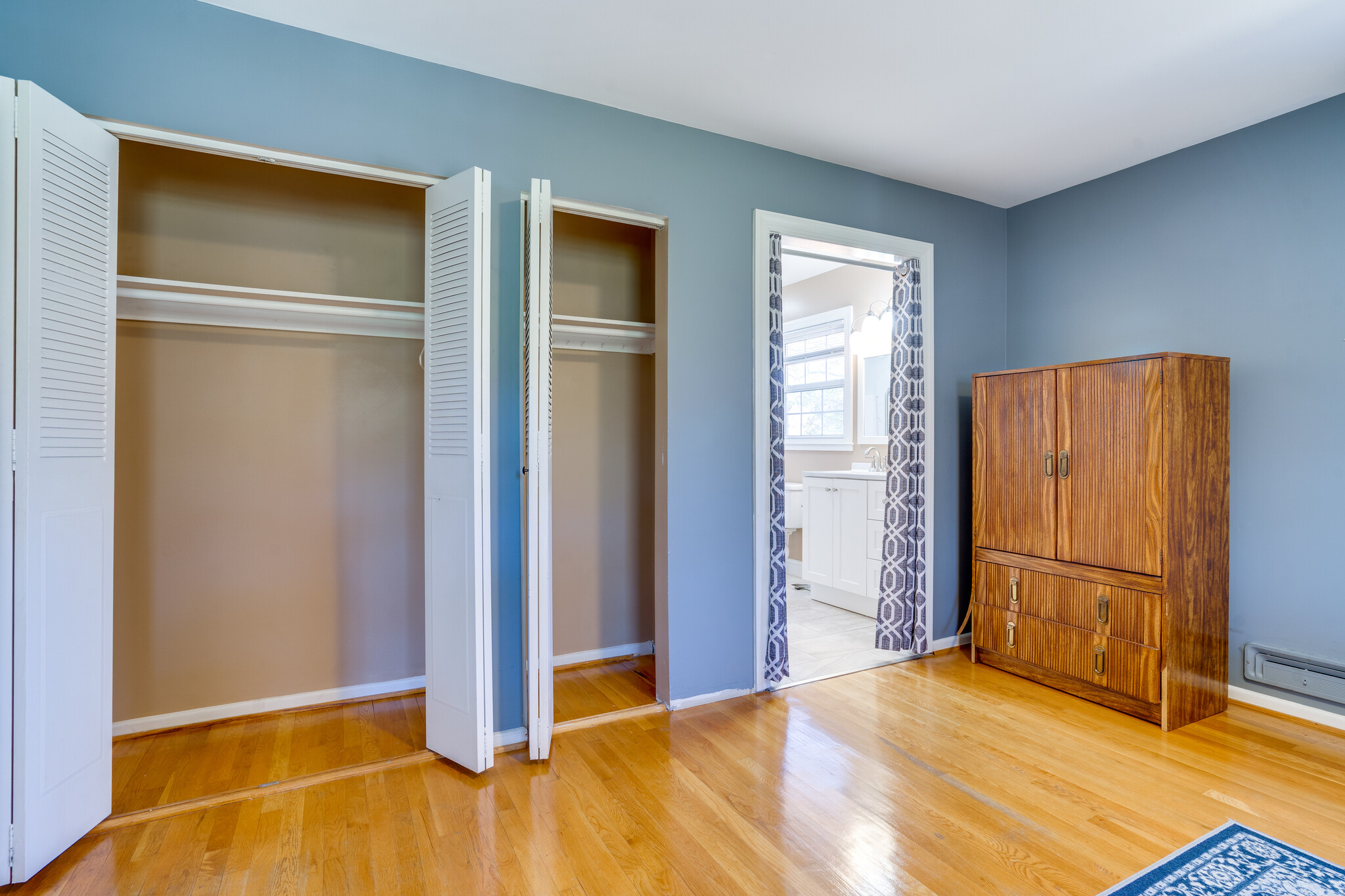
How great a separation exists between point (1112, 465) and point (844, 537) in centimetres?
182

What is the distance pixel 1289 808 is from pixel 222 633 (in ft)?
13.4

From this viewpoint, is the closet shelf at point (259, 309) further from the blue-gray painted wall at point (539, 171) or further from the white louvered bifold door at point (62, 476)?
the blue-gray painted wall at point (539, 171)

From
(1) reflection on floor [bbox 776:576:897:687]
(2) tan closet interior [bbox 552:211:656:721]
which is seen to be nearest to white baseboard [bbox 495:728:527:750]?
(2) tan closet interior [bbox 552:211:656:721]

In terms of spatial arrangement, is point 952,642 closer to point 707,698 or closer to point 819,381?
point 707,698

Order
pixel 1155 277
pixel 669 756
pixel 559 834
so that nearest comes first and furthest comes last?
1. pixel 559 834
2. pixel 669 756
3. pixel 1155 277

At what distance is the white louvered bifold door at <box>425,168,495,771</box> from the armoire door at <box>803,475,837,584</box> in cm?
285

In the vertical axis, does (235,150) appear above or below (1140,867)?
above

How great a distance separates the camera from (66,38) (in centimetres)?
204

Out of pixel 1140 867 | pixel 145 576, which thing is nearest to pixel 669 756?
pixel 1140 867

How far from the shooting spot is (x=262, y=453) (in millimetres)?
2902

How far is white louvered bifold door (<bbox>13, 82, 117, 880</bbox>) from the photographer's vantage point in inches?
69.6

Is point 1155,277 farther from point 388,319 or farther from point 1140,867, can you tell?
point 388,319

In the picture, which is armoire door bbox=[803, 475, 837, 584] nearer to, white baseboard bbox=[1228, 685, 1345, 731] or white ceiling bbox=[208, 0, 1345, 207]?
white baseboard bbox=[1228, 685, 1345, 731]

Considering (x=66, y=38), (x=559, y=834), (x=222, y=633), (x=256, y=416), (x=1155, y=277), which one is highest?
(x=66, y=38)
